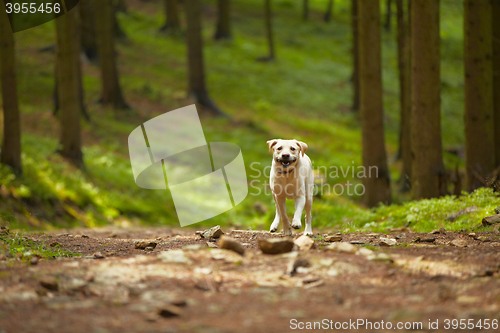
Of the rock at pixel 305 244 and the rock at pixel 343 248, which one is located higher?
the rock at pixel 343 248

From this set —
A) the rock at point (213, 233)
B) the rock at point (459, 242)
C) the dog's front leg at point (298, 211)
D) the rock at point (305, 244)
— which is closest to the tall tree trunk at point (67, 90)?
the rock at point (213, 233)

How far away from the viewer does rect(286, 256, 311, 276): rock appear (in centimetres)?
559

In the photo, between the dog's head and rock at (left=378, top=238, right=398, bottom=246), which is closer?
the dog's head

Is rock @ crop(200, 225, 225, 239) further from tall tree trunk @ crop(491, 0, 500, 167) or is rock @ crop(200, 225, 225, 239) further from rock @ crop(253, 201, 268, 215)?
tall tree trunk @ crop(491, 0, 500, 167)

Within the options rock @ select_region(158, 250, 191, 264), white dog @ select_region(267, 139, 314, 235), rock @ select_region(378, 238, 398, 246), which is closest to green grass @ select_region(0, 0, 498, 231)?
Answer: rock @ select_region(378, 238, 398, 246)

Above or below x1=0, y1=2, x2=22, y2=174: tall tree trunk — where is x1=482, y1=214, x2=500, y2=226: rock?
below

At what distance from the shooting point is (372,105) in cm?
1359

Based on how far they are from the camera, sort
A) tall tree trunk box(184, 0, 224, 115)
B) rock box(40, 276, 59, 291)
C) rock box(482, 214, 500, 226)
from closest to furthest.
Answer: rock box(40, 276, 59, 291)
rock box(482, 214, 500, 226)
tall tree trunk box(184, 0, 224, 115)

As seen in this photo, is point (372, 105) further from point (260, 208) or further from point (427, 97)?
point (260, 208)

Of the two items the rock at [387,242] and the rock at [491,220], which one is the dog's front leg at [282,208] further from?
the rock at [491,220]

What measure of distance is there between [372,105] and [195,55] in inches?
637

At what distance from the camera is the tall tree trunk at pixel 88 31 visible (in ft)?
93.1

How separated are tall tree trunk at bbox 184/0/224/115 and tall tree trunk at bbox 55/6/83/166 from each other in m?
11.4

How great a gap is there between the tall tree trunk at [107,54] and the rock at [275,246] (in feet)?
68.8
